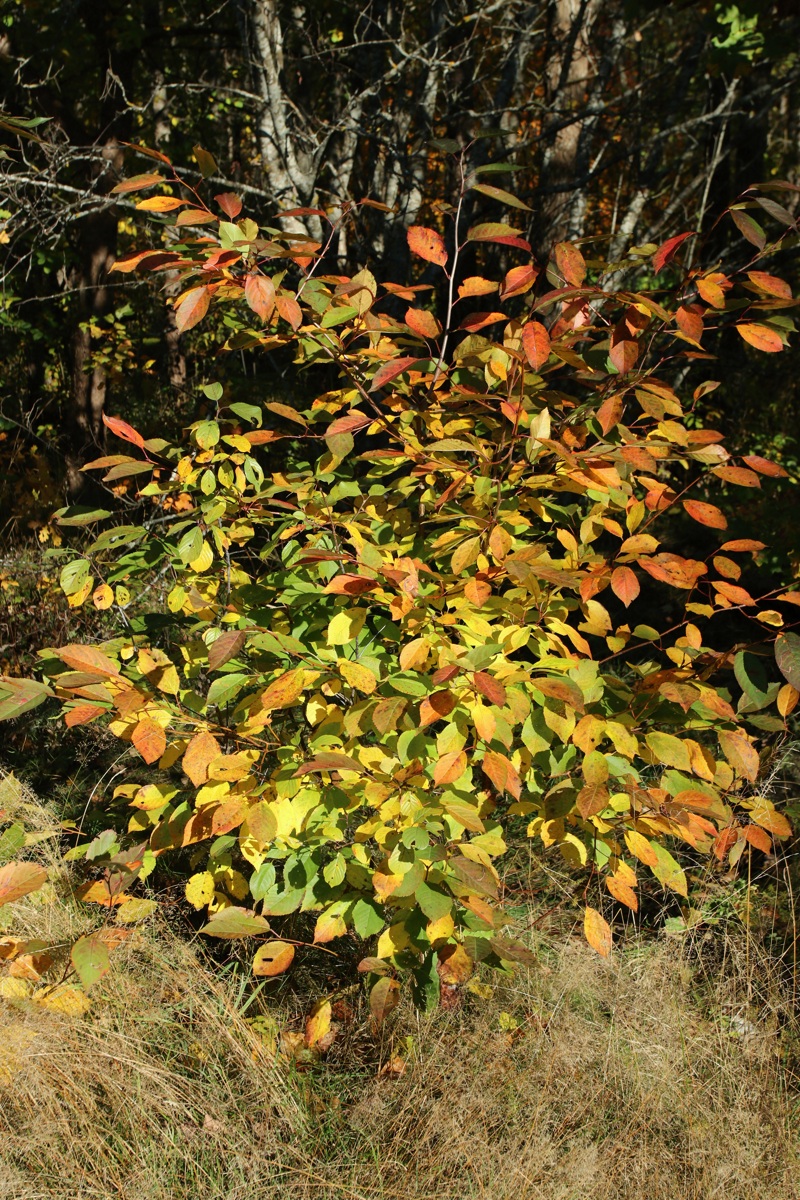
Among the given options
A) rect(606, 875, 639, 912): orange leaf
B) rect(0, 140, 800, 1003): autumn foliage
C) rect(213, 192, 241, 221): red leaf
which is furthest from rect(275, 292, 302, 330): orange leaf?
rect(606, 875, 639, 912): orange leaf

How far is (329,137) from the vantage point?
4086 millimetres

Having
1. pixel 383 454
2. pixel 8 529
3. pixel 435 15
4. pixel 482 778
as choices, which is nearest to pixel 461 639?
pixel 383 454

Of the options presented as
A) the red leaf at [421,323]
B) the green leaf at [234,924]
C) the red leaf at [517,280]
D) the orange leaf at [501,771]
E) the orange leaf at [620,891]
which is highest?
the red leaf at [517,280]

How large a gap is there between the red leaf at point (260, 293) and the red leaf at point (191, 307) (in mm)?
96

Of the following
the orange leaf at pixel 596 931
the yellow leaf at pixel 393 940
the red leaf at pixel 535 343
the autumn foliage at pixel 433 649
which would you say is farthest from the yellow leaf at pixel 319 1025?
the red leaf at pixel 535 343

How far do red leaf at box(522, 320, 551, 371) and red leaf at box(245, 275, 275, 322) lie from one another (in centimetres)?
43

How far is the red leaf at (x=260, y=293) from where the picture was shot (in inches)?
60.2

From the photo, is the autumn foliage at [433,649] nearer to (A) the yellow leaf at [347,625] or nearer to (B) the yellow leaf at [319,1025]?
(A) the yellow leaf at [347,625]

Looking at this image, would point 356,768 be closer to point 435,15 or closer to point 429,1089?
point 429,1089

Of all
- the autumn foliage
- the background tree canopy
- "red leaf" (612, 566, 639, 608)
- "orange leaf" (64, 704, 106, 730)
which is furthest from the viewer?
the background tree canopy

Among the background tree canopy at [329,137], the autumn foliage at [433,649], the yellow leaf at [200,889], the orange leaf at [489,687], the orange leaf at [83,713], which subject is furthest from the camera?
the background tree canopy at [329,137]

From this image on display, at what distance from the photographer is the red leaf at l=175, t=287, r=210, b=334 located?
1.56 m

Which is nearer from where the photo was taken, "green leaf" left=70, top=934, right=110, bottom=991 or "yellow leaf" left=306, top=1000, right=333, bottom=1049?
"green leaf" left=70, top=934, right=110, bottom=991

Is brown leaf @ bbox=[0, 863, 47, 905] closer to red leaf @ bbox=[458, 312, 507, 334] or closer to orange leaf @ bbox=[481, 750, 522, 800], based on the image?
orange leaf @ bbox=[481, 750, 522, 800]
